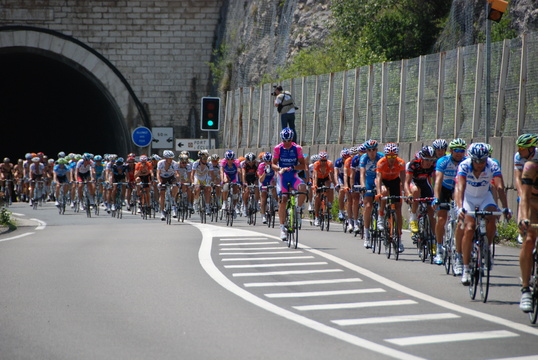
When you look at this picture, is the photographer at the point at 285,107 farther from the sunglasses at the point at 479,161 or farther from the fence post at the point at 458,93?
the sunglasses at the point at 479,161

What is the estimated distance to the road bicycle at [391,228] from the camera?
14008 mm

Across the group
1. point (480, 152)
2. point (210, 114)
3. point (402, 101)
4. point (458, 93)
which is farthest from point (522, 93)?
point (210, 114)

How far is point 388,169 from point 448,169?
2.19 metres

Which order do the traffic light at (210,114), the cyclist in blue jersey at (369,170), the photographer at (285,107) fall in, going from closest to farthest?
the cyclist in blue jersey at (369,170)
the photographer at (285,107)
the traffic light at (210,114)

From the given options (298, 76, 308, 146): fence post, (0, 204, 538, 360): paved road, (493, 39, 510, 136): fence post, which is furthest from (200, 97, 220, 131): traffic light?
(0, 204, 538, 360): paved road

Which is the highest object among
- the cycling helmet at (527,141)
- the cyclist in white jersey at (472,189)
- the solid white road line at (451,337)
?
the cycling helmet at (527,141)

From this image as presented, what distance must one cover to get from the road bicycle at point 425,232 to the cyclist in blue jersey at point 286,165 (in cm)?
264

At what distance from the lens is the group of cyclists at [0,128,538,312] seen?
1007 centimetres

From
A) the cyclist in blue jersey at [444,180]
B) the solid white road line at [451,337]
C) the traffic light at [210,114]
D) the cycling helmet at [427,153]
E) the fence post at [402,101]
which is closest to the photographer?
the solid white road line at [451,337]

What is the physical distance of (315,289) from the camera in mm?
10602

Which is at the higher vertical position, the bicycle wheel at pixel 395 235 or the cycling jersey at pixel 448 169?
the cycling jersey at pixel 448 169

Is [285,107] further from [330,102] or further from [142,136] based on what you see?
[142,136]

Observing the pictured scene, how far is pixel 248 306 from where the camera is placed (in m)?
9.34

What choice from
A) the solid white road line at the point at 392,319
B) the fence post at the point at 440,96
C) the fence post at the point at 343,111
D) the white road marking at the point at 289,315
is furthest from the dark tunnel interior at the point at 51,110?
the solid white road line at the point at 392,319
